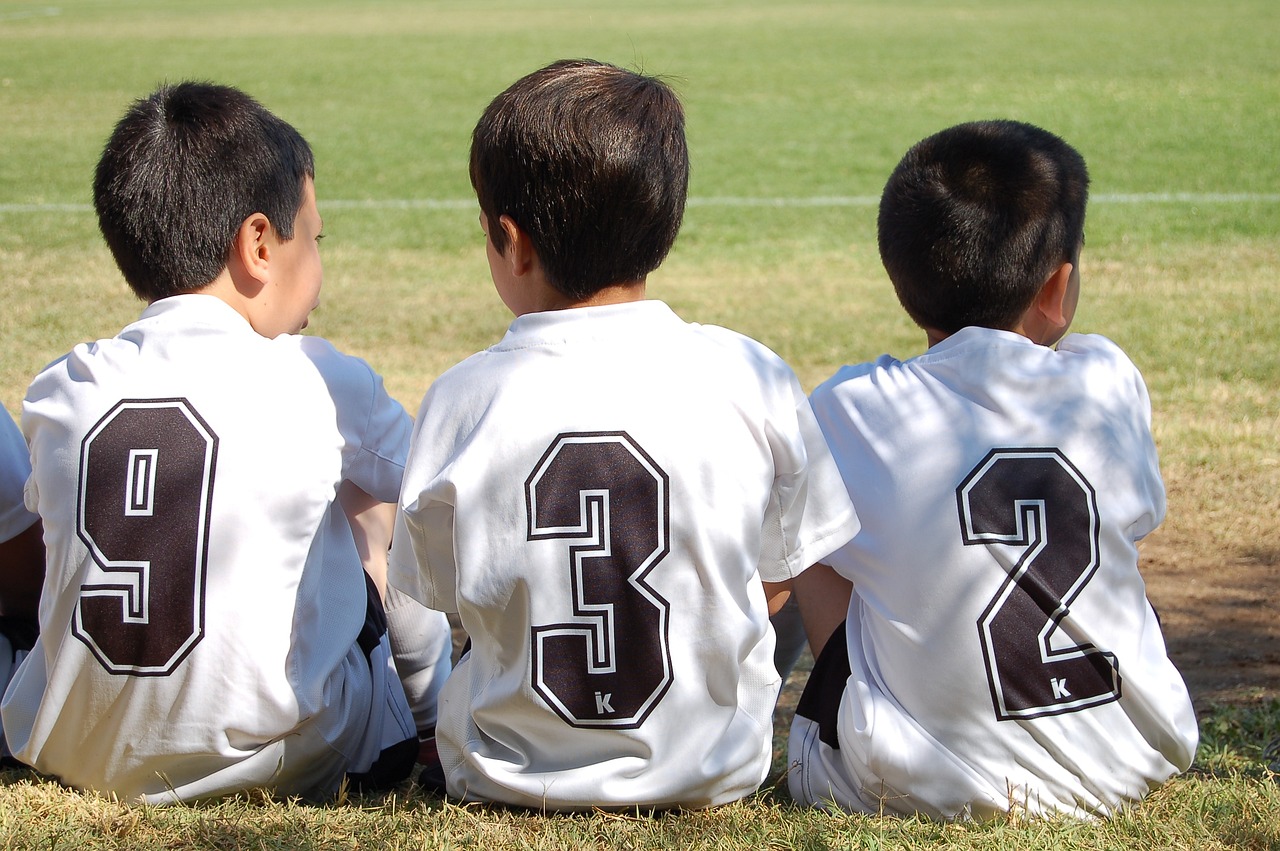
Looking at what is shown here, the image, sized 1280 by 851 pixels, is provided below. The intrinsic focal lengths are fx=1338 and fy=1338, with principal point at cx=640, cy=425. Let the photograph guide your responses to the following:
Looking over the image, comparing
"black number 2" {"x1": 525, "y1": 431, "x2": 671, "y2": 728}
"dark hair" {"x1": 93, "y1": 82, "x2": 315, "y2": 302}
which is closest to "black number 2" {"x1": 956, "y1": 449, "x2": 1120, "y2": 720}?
"black number 2" {"x1": 525, "y1": 431, "x2": 671, "y2": 728}

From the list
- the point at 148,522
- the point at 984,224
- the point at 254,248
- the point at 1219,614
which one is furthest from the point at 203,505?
the point at 1219,614

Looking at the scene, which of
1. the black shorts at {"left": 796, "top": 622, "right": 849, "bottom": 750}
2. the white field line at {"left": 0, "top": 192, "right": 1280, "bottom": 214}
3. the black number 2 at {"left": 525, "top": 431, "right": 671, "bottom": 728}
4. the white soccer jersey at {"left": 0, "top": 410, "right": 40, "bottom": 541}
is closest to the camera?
the black number 2 at {"left": 525, "top": 431, "right": 671, "bottom": 728}

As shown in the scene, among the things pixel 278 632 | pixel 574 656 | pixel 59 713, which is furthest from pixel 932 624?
pixel 59 713

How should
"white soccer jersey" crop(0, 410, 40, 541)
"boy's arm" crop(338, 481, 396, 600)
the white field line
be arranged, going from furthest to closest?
the white field line → "boy's arm" crop(338, 481, 396, 600) → "white soccer jersey" crop(0, 410, 40, 541)

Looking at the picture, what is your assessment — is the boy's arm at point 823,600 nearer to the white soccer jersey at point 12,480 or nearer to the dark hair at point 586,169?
the dark hair at point 586,169

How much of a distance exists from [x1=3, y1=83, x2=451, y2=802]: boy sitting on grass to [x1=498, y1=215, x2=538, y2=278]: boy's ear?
1.22 ft

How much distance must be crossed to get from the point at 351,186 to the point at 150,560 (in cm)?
990

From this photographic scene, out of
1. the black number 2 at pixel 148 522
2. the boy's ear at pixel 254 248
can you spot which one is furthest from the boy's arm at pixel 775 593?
the boy's ear at pixel 254 248

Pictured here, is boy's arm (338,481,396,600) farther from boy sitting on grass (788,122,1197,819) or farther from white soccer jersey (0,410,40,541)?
boy sitting on grass (788,122,1197,819)

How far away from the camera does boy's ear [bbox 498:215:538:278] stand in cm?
207

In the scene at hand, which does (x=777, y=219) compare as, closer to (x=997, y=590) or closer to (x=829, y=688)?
(x=829, y=688)

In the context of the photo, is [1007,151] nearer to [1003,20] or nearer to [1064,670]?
[1064,670]

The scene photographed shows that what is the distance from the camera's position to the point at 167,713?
2.06 metres

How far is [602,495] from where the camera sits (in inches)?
75.8
